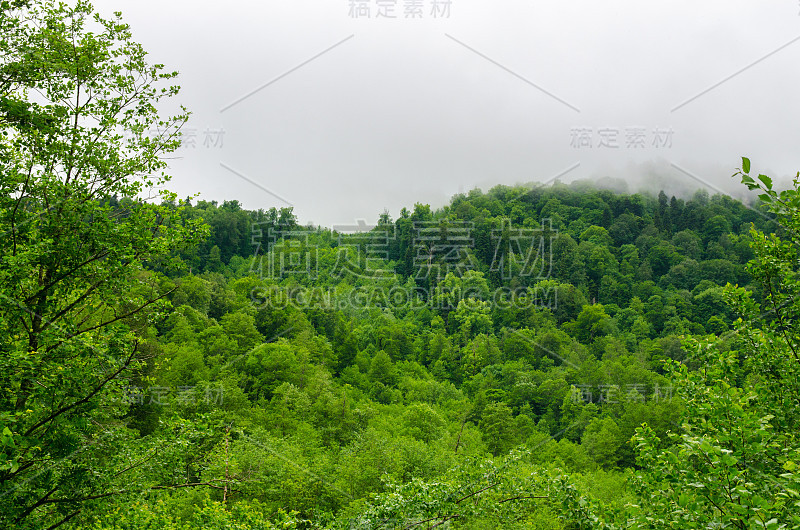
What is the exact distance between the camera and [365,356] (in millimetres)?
62906

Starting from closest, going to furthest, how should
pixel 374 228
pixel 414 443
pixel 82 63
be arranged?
pixel 82 63 → pixel 414 443 → pixel 374 228

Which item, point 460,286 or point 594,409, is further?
point 460,286

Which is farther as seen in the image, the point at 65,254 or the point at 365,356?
the point at 365,356

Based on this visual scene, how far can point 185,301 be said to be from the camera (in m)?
51.8

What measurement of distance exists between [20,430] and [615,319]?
82.9 m

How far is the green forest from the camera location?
6562 millimetres

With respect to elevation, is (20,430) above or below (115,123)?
below

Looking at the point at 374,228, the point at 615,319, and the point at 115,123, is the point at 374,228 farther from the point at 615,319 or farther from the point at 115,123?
the point at 115,123

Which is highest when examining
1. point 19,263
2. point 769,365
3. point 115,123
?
point 115,123

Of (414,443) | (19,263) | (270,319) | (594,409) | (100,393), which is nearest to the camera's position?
(19,263)

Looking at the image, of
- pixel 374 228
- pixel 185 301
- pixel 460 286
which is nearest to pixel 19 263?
pixel 185 301

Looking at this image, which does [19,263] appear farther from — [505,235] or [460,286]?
[505,235]

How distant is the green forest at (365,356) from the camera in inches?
258

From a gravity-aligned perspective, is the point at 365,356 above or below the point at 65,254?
below
